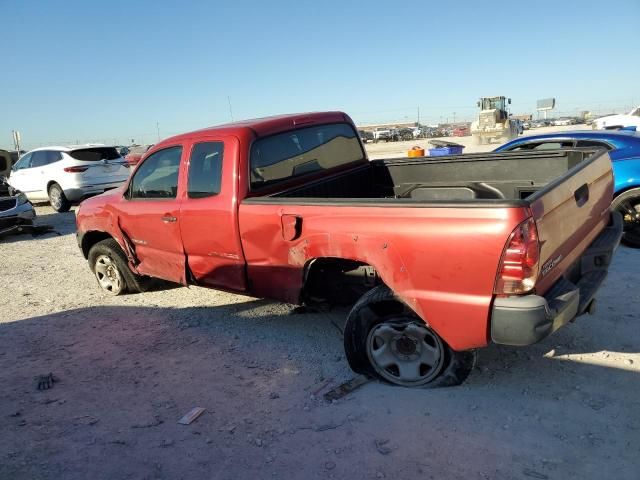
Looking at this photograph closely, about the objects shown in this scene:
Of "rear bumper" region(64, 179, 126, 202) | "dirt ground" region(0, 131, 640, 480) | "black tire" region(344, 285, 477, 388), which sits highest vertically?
"rear bumper" region(64, 179, 126, 202)

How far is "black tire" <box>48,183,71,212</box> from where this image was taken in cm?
1260

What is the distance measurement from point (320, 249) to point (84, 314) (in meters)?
3.28

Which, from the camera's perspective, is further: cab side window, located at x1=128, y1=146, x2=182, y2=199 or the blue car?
the blue car

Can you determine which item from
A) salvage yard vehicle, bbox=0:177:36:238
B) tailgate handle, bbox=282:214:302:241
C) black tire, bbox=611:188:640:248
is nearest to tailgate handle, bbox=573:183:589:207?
tailgate handle, bbox=282:214:302:241

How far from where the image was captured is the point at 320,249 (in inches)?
127

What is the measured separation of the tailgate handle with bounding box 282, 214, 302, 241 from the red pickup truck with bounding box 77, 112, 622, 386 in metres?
0.01

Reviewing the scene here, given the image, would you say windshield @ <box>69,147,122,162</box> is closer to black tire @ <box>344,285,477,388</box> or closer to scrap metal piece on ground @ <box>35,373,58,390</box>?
scrap metal piece on ground @ <box>35,373,58,390</box>

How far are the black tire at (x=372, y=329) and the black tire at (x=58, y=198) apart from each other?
11.6m

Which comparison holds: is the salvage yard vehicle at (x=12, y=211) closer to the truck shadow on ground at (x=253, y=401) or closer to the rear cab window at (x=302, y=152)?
the truck shadow on ground at (x=253, y=401)

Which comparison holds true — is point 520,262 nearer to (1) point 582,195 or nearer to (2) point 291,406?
(1) point 582,195

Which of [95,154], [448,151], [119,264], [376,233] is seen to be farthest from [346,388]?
[95,154]

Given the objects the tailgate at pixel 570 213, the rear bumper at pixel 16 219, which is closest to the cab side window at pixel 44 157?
the rear bumper at pixel 16 219

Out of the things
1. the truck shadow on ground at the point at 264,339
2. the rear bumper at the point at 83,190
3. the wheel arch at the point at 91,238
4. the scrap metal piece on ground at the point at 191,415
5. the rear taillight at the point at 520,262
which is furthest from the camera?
the rear bumper at the point at 83,190

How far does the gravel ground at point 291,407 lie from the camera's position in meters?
2.56
